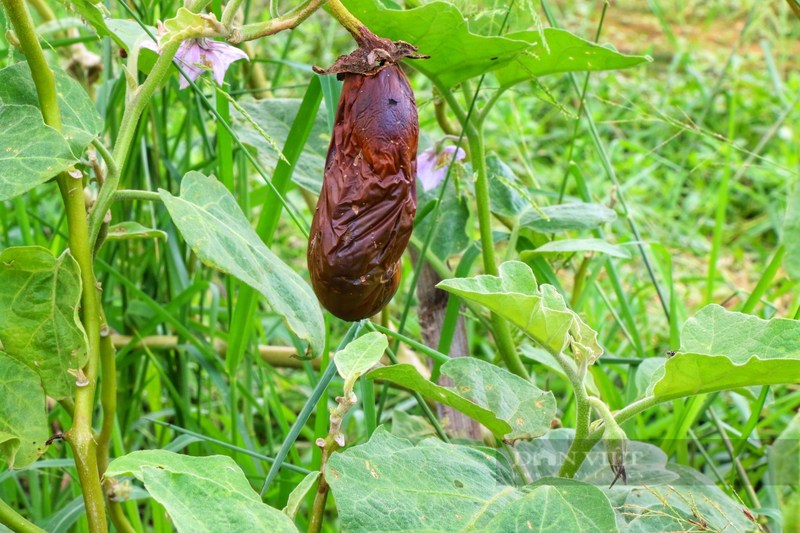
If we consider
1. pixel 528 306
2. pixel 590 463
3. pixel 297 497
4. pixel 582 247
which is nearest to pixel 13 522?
pixel 297 497

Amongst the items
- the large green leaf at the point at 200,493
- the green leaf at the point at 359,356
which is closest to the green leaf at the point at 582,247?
the green leaf at the point at 359,356

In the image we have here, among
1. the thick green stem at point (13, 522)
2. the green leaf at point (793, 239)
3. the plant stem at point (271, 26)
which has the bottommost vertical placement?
the thick green stem at point (13, 522)

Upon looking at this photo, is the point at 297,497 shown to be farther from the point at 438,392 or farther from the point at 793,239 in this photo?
the point at 793,239

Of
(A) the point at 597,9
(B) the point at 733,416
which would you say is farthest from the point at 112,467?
(A) the point at 597,9

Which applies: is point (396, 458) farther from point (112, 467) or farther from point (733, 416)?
point (733, 416)

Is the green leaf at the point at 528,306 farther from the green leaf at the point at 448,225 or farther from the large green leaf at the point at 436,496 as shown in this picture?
the green leaf at the point at 448,225

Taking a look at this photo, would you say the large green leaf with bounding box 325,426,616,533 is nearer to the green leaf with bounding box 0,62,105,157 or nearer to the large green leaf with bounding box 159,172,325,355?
the large green leaf with bounding box 159,172,325,355

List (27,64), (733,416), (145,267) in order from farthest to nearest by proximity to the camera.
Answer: (733,416) < (145,267) < (27,64)
